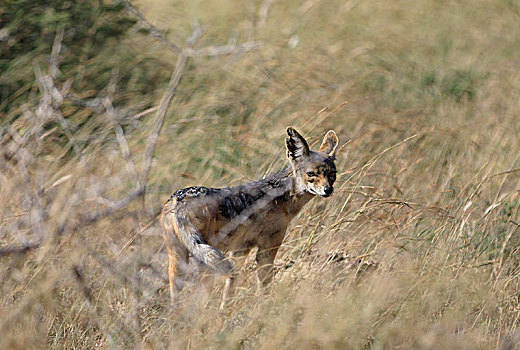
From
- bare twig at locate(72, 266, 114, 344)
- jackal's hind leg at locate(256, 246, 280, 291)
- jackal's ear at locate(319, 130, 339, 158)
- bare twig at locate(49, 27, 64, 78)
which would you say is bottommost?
jackal's hind leg at locate(256, 246, 280, 291)

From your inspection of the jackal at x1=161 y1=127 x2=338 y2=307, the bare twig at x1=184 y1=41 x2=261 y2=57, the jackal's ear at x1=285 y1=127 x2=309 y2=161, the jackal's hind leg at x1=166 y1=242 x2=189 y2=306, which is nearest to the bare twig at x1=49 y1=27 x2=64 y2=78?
the bare twig at x1=184 y1=41 x2=261 y2=57

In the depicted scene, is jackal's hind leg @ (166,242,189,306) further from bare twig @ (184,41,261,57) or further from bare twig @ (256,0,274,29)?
bare twig @ (256,0,274,29)

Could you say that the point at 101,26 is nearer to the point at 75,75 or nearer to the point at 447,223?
the point at 75,75

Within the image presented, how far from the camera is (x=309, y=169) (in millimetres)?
4812

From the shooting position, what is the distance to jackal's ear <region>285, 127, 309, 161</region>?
468 centimetres

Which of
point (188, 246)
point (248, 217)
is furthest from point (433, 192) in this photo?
point (188, 246)

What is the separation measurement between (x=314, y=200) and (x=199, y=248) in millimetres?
1601

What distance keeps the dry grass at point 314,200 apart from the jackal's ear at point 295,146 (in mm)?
438

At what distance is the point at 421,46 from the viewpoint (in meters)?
9.28

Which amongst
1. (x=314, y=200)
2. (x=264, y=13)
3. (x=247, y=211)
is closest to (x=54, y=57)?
(x=264, y=13)

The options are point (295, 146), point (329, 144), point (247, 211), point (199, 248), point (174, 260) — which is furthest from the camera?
point (329, 144)

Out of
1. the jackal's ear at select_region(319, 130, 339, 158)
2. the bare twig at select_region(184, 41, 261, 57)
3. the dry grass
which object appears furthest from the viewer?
the jackal's ear at select_region(319, 130, 339, 158)

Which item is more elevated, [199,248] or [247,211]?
[199,248]

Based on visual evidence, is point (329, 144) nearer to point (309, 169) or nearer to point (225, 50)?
point (309, 169)
